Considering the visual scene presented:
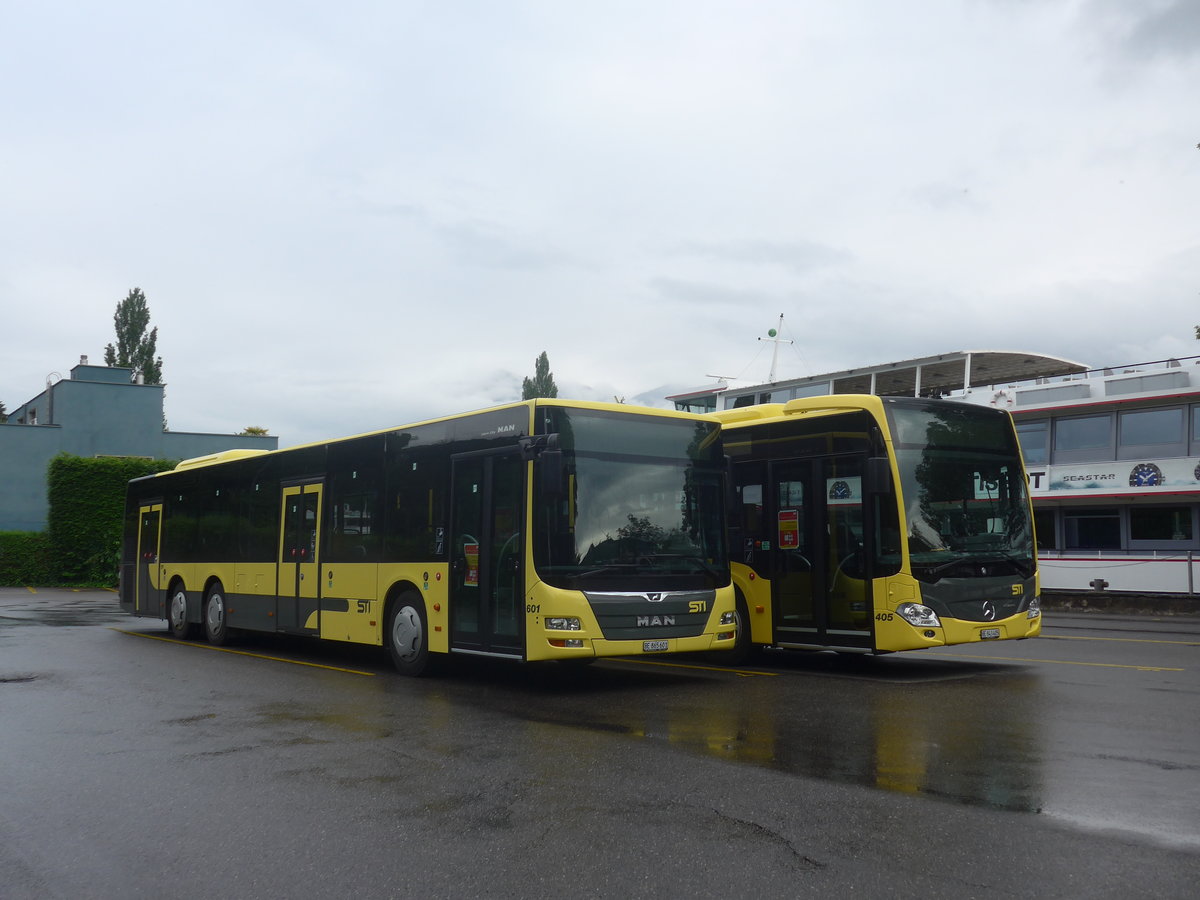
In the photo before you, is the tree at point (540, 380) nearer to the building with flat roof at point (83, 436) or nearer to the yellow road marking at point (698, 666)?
the building with flat roof at point (83, 436)

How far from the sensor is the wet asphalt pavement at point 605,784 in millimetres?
5129

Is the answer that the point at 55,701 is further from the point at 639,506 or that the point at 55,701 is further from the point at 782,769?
the point at 782,769

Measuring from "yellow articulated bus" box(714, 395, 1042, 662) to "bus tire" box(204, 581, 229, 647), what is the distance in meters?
8.57

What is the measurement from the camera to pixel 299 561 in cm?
1584

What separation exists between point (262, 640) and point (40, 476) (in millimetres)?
30605

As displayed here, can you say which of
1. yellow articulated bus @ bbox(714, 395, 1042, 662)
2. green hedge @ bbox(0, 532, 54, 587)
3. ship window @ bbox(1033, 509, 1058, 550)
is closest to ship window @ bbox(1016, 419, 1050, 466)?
ship window @ bbox(1033, 509, 1058, 550)

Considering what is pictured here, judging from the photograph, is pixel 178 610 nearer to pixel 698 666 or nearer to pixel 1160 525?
pixel 698 666

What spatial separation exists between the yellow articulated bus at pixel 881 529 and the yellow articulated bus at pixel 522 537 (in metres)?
1.57

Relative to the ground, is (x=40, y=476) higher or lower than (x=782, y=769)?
higher

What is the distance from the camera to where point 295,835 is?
5.86 meters

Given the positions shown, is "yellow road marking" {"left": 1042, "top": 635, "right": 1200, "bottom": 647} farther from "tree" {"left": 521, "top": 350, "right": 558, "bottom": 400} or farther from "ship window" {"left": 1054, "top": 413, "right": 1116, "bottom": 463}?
"tree" {"left": 521, "top": 350, "right": 558, "bottom": 400}

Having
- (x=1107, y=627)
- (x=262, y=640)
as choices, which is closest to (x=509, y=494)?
(x=262, y=640)

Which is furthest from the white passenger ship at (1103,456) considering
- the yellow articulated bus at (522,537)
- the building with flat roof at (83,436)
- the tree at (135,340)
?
the tree at (135,340)

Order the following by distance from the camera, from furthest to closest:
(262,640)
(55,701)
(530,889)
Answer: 1. (262,640)
2. (55,701)
3. (530,889)
